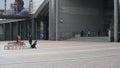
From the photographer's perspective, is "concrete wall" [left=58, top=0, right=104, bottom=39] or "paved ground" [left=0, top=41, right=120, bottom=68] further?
"concrete wall" [left=58, top=0, right=104, bottom=39]

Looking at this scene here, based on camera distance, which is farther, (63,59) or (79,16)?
(79,16)

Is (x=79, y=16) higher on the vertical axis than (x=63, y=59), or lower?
higher

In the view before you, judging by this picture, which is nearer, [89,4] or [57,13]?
[57,13]

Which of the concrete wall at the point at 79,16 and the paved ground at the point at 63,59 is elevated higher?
the concrete wall at the point at 79,16

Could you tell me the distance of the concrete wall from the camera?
183 feet

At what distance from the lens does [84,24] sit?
5869cm

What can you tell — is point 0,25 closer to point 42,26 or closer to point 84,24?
point 42,26

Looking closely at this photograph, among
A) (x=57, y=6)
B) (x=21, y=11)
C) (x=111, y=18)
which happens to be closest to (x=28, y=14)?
(x=21, y=11)

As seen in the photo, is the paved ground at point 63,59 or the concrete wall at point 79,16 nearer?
the paved ground at point 63,59

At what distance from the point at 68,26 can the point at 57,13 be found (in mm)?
3641

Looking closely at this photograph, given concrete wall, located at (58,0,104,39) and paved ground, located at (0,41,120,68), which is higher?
concrete wall, located at (58,0,104,39)

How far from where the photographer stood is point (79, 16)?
58.0m

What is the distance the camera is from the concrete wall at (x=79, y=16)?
5591 cm

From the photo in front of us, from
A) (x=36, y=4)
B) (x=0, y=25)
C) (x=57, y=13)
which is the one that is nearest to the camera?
(x=57, y=13)
